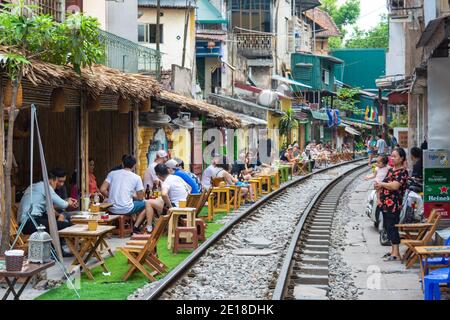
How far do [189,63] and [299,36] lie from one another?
94.0 feet

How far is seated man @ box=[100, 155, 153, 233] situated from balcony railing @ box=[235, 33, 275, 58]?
1380 inches

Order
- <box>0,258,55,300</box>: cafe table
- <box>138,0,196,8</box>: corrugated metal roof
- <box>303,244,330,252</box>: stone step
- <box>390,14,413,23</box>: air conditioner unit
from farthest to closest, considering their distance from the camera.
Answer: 1. <box>138,0,196,8</box>: corrugated metal roof
2. <box>390,14,413,23</box>: air conditioner unit
3. <box>303,244,330,252</box>: stone step
4. <box>0,258,55,300</box>: cafe table

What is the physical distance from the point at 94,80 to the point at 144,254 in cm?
411

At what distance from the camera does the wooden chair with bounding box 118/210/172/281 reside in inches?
456

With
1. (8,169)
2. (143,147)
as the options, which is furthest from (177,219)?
(143,147)

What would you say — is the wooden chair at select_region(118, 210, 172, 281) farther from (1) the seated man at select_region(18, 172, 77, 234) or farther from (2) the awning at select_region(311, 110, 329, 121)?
(2) the awning at select_region(311, 110, 329, 121)

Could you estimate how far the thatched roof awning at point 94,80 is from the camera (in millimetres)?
12352

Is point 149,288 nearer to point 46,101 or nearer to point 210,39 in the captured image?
point 46,101

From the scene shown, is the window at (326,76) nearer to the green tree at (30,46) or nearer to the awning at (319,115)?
the awning at (319,115)

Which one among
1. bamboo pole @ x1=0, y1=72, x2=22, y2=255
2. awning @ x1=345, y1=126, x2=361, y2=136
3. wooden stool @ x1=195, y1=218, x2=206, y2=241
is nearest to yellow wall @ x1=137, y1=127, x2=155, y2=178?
wooden stool @ x1=195, y1=218, x2=206, y2=241

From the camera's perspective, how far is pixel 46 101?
14750 millimetres

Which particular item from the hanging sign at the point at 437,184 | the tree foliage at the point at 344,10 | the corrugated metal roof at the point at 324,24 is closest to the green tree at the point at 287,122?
the corrugated metal roof at the point at 324,24

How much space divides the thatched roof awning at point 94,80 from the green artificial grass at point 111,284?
9.61 feet

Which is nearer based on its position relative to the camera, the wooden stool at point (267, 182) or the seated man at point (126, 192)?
the seated man at point (126, 192)
